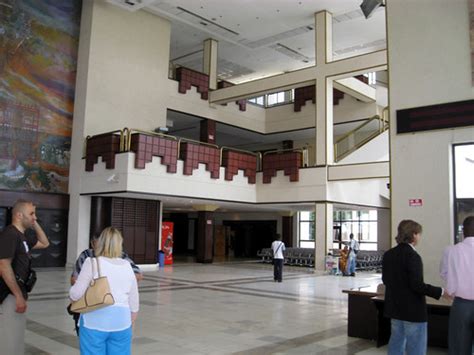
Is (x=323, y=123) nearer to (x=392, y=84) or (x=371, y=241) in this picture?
(x=371, y=241)

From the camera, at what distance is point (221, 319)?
8.05 m

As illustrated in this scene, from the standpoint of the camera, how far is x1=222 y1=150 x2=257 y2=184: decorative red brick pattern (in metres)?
18.6

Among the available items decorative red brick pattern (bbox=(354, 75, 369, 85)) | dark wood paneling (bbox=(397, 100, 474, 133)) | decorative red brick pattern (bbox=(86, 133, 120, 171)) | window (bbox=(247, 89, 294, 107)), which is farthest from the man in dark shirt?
window (bbox=(247, 89, 294, 107))

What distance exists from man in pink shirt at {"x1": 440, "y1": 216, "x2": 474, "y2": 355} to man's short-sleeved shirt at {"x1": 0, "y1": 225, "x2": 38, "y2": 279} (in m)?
3.52

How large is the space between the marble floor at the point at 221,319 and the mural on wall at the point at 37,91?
447cm

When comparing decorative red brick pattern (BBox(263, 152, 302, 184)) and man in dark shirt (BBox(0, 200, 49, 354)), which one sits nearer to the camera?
man in dark shirt (BBox(0, 200, 49, 354))

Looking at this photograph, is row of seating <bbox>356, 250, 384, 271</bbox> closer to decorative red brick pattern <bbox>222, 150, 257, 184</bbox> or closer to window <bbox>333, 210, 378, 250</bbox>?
window <bbox>333, 210, 378, 250</bbox>

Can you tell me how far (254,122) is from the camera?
23.4m

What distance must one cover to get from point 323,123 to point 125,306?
15.9 metres

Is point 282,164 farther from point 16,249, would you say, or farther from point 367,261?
point 16,249

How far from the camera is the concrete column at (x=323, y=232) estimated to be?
704 inches

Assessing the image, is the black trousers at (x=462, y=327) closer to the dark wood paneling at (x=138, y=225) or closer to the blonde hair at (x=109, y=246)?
the blonde hair at (x=109, y=246)

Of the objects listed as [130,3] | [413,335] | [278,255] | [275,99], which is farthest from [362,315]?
[275,99]

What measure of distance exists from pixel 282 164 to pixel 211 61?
6018 mm
